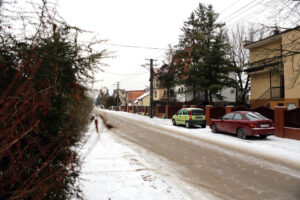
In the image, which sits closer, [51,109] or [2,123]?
[2,123]

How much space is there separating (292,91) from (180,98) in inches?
953

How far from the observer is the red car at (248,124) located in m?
10.5

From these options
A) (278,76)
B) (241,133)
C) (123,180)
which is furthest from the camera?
(278,76)

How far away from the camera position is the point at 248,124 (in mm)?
10625

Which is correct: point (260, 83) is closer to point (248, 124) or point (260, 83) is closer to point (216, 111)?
point (216, 111)

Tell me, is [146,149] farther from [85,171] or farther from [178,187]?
[178,187]

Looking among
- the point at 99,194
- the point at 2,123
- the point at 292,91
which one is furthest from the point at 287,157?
the point at 292,91

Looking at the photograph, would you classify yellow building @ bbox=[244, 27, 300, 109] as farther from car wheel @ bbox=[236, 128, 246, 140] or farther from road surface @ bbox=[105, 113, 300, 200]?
road surface @ bbox=[105, 113, 300, 200]

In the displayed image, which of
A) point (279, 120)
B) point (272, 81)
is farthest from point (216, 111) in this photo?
point (272, 81)

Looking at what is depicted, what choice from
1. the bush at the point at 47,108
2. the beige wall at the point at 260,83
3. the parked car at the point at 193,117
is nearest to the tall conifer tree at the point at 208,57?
the beige wall at the point at 260,83

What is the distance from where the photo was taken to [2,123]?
4.30 ft

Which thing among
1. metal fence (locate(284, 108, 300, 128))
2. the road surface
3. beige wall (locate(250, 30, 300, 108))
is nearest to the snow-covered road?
the road surface

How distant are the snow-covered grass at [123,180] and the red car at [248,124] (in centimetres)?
683

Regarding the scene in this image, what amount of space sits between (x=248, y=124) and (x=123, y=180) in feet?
27.5
